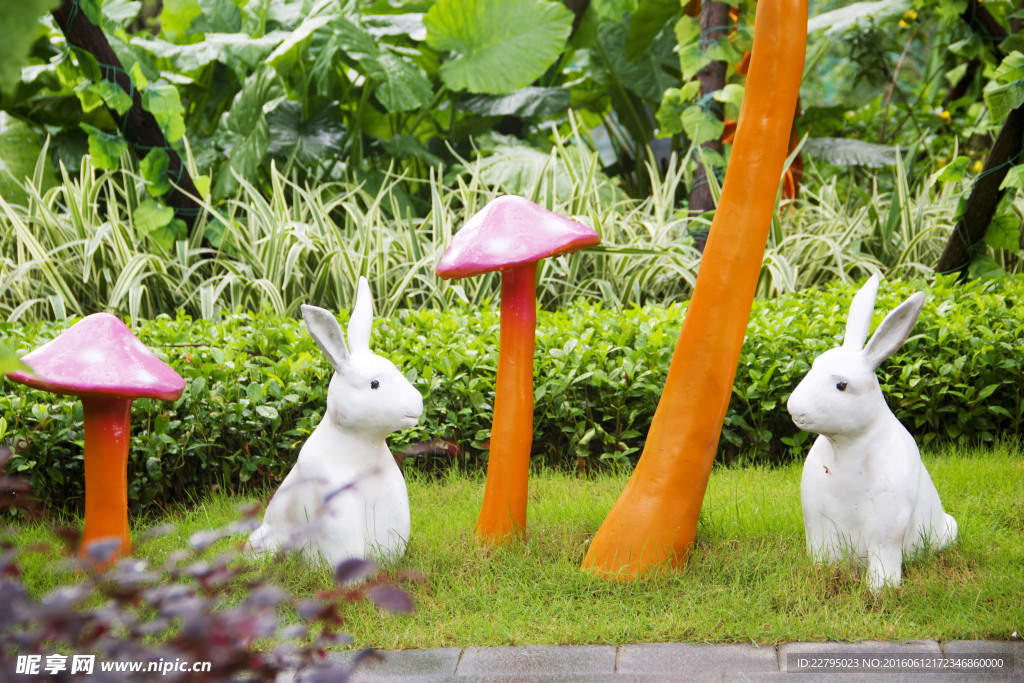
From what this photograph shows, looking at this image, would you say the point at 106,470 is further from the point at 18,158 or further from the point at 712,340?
the point at 18,158

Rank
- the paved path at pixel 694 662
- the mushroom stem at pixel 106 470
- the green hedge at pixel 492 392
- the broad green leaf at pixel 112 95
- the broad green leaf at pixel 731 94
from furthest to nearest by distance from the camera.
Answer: the broad green leaf at pixel 731 94, the broad green leaf at pixel 112 95, the green hedge at pixel 492 392, the mushroom stem at pixel 106 470, the paved path at pixel 694 662

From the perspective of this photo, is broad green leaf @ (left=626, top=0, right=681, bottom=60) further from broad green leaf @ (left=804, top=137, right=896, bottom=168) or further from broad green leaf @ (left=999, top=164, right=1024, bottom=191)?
broad green leaf @ (left=999, top=164, right=1024, bottom=191)

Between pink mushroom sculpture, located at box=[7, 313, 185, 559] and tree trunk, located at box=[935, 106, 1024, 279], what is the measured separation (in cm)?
343

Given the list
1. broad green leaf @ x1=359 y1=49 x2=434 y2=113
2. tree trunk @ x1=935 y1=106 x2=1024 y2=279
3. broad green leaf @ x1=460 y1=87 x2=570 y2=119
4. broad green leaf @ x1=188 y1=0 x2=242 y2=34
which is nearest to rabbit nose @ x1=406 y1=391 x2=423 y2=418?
tree trunk @ x1=935 y1=106 x2=1024 y2=279

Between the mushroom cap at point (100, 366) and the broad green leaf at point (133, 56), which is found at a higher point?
the broad green leaf at point (133, 56)

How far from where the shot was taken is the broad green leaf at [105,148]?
430 centimetres

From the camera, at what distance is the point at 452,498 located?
2848mm

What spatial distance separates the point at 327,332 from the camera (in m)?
2.12

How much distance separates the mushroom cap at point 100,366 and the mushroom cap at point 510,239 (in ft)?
2.49

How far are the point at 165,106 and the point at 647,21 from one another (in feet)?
10.1

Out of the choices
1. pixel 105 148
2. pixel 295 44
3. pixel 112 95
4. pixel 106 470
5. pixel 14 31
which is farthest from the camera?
pixel 295 44

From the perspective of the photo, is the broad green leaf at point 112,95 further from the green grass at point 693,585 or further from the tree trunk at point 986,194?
the tree trunk at point 986,194

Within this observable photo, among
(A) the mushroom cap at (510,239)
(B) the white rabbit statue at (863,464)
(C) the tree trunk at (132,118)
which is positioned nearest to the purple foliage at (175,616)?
(A) the mushroom cap at (510,239)

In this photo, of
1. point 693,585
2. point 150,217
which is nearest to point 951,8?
point 693,585
